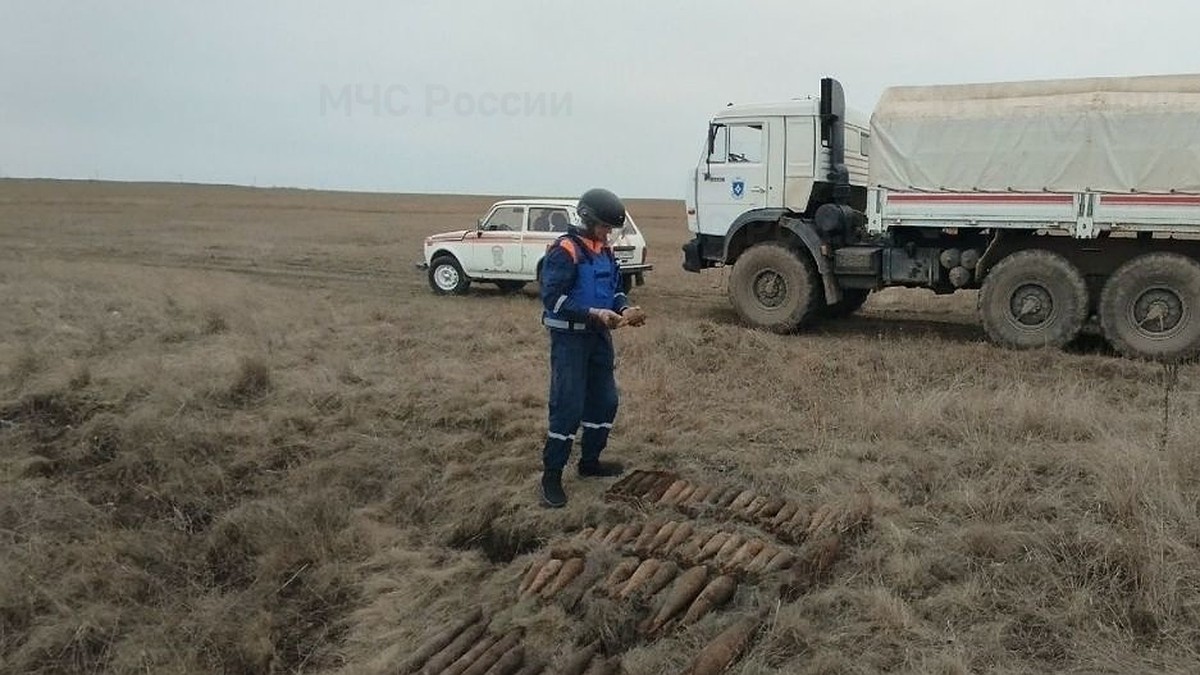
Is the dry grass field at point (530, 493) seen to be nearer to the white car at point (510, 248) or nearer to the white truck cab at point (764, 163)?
the white truck cab at point (764, 163)

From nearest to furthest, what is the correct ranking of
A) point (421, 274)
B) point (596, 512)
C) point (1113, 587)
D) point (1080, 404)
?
1. point (1113, 587)
2. point (596, 512)
3. point (1080, 404)
4. point (421, 274)

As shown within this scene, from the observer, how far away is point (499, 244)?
48.1ft

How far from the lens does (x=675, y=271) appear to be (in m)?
20.3

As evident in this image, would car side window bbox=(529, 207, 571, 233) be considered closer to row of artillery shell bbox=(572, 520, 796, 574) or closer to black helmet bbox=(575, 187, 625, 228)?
black helmet bbox=(575, 187, 625, 228)

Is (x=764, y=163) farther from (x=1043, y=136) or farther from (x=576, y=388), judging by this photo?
(x=576, y=388)

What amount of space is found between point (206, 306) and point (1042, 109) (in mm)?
10084

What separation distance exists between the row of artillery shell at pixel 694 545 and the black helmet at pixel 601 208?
1.76 meters

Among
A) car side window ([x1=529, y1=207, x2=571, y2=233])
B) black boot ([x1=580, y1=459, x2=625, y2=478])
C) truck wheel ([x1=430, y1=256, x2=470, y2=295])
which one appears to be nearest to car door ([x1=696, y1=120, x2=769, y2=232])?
car side window ([x1=529, y1=207, x2=571, y2=233])

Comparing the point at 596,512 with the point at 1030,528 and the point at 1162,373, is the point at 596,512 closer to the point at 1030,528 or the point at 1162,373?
the point at 1030,528

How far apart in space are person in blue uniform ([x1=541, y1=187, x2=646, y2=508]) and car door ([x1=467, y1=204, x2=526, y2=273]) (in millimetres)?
9185

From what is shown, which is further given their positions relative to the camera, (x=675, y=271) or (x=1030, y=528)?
(x=675, y=271)

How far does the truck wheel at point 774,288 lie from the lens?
10891mm

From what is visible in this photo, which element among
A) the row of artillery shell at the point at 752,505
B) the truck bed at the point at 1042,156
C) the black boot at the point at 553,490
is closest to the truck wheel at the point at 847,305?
the truck bed at the point at 1042,156

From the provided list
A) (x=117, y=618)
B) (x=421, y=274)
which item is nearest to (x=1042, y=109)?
(x=117, y=618)
